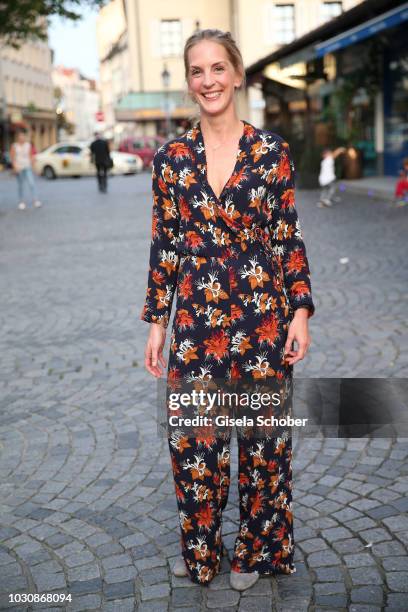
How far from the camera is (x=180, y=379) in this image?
2.52 m

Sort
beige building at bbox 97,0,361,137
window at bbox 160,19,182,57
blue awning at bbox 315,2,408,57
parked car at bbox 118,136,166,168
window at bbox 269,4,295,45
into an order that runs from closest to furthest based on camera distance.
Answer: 1. blue awning at bbox 315,2,408,57
2. parked car at bbox 118,136,166,168
3. beige building at bbox 97,0,361,137
4. window at bbox 269,4,295,45
5. window at bbox 160,19,182,57

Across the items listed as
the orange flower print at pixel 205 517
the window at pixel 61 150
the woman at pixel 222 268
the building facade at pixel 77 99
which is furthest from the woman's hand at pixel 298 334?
the building facade at pixel 77 99

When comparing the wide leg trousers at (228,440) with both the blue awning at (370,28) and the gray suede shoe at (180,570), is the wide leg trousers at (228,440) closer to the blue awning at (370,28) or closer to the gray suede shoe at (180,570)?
the gray suede shoe at (180,570)

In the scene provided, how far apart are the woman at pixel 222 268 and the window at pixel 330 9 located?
3727 centimetres

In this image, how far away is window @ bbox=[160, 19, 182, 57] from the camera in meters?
40.9

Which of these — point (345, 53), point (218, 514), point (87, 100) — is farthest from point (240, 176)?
point (87, 100)

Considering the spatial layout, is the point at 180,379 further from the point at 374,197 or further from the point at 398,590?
the point at 374,197

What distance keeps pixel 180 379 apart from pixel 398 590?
111 centimetres

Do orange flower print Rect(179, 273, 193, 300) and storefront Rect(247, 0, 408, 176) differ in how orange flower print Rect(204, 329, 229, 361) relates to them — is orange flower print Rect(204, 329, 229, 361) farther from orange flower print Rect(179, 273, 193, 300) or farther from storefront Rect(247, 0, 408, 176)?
storefront Rect(247, 0, 408, 176)

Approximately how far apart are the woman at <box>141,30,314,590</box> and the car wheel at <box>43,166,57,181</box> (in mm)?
29468

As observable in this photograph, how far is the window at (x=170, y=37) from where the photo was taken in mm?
40938

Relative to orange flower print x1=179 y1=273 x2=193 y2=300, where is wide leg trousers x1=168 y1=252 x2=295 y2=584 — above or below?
below

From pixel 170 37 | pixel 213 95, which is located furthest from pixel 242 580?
pixel 170 37

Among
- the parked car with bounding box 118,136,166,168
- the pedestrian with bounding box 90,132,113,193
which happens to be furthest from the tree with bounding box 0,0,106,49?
the parked car with bounding box 118,136,166,168
